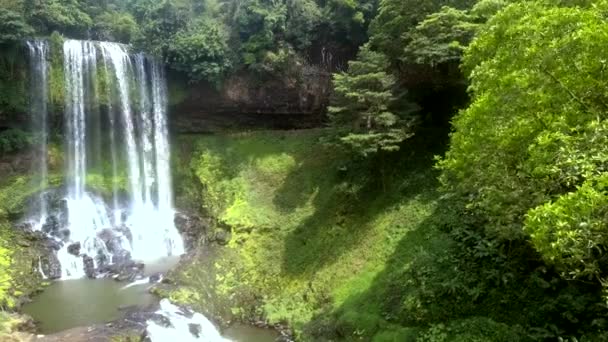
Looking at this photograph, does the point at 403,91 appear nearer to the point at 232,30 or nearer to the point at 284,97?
the point at 284,97

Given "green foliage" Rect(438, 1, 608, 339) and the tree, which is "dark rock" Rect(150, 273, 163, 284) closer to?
the tree

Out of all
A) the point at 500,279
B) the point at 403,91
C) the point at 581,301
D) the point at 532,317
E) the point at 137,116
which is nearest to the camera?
the point at 581,301

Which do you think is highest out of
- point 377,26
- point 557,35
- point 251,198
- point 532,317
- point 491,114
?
point 377,26

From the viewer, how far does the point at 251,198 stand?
2683 centimetres

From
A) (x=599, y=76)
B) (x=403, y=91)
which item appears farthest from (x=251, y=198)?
(x=599, y=76)

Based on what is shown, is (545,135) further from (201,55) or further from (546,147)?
(201,55)

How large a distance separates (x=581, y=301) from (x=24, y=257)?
2308 cm

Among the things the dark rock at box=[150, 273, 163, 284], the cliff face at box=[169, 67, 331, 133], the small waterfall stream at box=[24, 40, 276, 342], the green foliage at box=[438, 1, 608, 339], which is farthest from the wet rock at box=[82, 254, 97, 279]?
the green foliage at box=[438, 1, 608, 339]

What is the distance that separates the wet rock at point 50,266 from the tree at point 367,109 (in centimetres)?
1489

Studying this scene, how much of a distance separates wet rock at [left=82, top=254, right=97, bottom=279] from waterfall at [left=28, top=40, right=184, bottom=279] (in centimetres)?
46

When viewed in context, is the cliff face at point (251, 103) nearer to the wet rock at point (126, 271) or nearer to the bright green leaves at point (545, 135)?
the wet rock at point (126, 271)

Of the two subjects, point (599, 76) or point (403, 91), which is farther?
point (403, 91)

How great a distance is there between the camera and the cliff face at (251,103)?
3238 centimetres

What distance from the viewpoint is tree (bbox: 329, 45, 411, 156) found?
2144 cm
